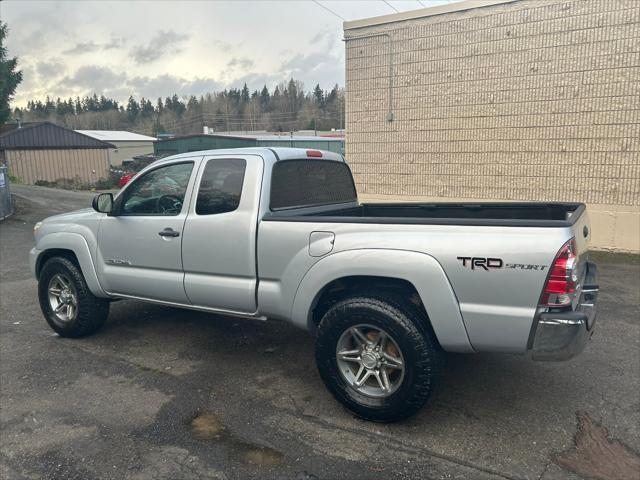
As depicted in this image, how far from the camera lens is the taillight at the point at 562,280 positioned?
2885 mm

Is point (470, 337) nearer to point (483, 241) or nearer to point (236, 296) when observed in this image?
point (483, 241)

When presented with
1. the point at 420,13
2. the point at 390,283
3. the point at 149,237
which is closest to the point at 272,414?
the point at 390,283

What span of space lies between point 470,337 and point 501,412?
0.87 m

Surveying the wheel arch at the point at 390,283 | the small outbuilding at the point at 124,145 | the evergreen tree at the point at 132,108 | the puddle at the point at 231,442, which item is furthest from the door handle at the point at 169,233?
the evergreen tree at the point at 132,108

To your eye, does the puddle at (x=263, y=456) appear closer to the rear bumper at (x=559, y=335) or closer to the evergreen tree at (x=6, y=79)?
the rear bumper at (x=559, y=335)

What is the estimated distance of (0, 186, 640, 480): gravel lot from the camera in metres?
3.07

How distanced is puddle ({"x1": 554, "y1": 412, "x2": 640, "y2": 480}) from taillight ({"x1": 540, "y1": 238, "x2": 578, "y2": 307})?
972mm

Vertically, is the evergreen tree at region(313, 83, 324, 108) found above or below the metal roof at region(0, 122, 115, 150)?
above

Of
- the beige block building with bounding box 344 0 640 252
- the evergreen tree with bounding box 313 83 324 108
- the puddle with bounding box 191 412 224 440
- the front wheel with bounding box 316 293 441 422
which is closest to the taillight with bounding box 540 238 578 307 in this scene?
the front wheel with bounding box 316 293 441 422

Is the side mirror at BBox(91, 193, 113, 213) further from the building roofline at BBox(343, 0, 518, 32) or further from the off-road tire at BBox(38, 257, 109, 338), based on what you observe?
the building roofline at BBox(343, 0, 518, 32)

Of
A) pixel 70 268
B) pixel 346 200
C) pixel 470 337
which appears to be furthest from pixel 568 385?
pixel 70 268

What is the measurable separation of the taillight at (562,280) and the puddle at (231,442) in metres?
1.89

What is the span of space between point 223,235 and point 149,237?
2.94ft

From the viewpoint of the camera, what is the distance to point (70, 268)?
5125 millimetres
